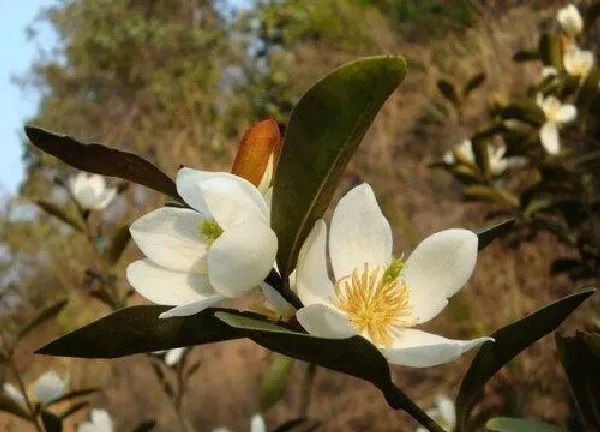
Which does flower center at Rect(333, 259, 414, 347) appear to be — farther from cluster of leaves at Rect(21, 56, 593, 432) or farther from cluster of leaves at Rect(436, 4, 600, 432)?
cluster of leaves at Rect(436, 4, 600, 432)

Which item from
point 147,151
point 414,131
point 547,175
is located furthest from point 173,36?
point 547,175

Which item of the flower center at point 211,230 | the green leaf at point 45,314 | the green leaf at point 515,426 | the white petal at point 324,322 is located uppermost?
the flower center at point 211,230

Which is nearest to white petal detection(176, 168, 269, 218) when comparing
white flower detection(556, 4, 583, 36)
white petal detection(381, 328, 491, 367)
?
white petal detection(381, 328, 491, 367)

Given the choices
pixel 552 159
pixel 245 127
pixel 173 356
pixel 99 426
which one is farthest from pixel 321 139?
pixel 245 127

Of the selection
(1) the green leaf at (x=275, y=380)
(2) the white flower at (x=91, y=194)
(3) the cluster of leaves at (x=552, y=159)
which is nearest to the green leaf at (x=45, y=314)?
(2) the white flower at (x=91, y=194)

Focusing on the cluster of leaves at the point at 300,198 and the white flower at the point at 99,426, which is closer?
the cluster of leaves at the point at 300,198

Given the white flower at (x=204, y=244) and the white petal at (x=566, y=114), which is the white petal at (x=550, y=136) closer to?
the white petal at (x=566, y=114)

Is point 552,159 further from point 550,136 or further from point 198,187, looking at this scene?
point 198,187
